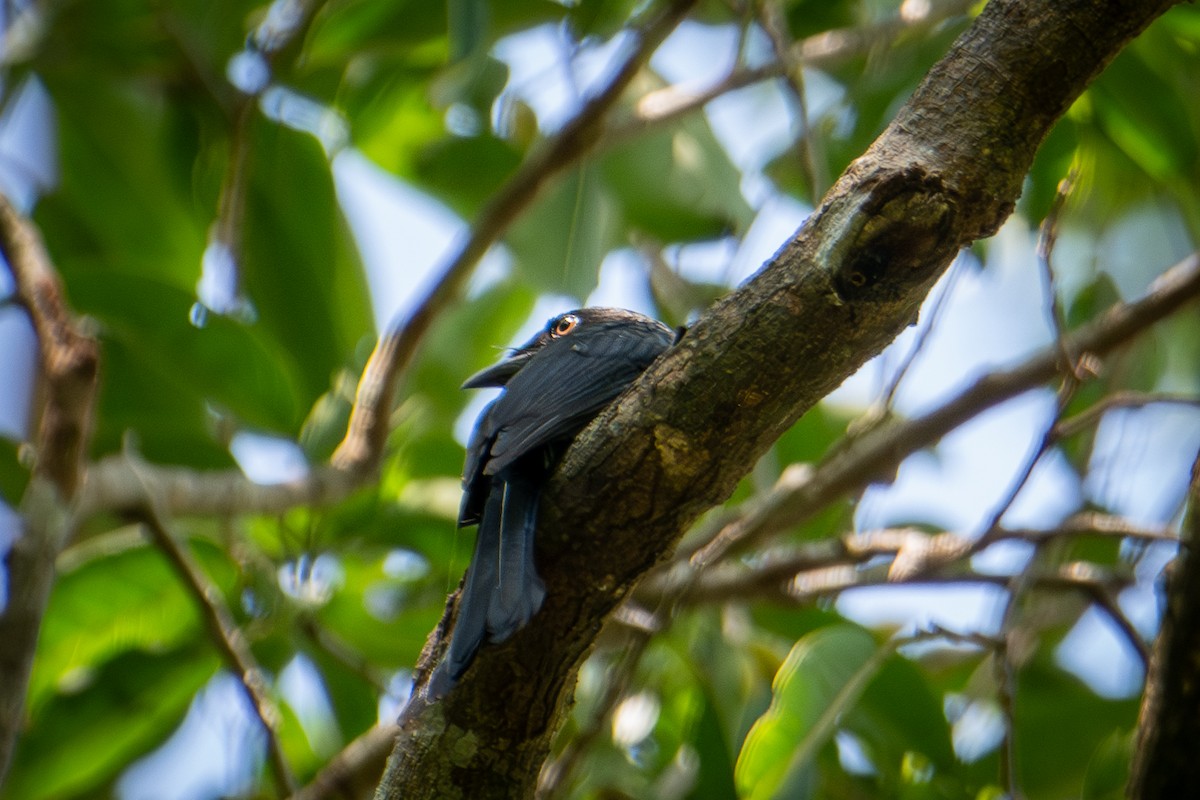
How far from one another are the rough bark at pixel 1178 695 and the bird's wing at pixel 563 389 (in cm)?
108

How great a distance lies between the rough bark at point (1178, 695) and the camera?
164cm

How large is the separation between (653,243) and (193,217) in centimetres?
182

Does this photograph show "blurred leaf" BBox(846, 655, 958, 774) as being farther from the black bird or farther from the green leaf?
the black bird

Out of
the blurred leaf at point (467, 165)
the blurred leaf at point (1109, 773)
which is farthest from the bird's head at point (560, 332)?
the blurred leaf at point (1109, 773)

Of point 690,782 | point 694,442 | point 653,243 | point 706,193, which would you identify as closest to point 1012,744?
point 690,782

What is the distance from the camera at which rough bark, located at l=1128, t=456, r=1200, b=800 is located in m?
1.64

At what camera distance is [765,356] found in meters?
1.83

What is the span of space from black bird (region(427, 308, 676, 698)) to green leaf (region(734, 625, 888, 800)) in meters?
0.86

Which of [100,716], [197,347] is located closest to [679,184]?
[197,347]

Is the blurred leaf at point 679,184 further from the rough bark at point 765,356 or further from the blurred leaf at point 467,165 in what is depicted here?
the rough bark at point 765,356

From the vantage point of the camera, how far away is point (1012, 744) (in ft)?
8.63

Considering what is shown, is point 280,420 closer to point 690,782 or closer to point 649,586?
point 649,586

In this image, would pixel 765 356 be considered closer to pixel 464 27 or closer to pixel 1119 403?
pixel 464 27

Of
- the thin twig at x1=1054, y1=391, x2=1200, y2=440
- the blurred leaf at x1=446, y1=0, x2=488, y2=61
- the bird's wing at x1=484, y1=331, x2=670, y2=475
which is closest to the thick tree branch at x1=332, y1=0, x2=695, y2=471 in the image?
the blurred leaf at x1=446, y1=0, x2=488, y2=61
